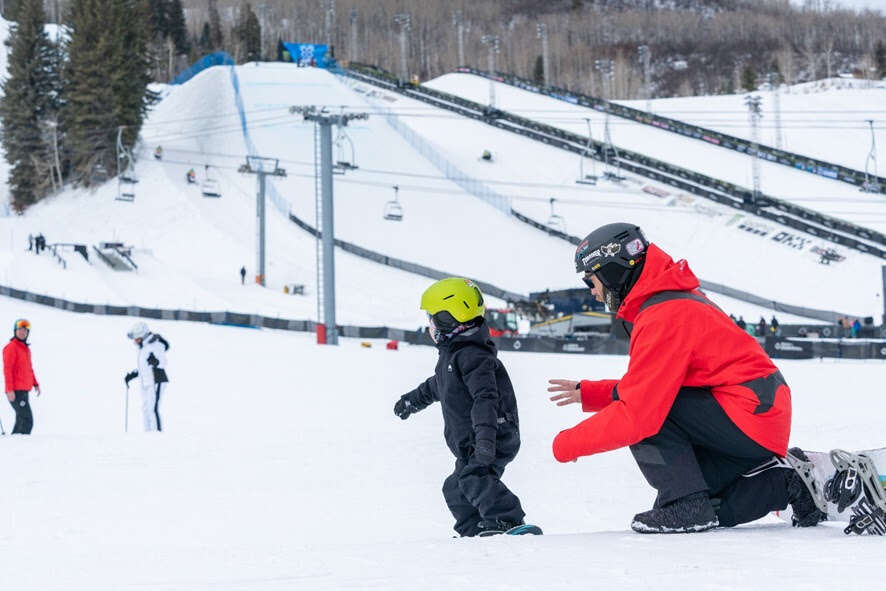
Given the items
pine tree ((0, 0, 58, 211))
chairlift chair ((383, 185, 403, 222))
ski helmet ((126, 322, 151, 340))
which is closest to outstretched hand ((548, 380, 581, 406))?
ski helmet ((126, 322, 151, 340))

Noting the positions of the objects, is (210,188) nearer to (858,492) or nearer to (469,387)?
(469,387)

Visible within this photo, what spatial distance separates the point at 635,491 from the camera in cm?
735

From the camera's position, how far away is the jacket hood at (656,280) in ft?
12.0

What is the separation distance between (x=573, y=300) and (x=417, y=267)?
404 inches

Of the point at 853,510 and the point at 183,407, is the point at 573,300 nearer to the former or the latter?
the point at 183,407

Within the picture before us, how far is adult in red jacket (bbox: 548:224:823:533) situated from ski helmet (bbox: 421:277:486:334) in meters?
0.88

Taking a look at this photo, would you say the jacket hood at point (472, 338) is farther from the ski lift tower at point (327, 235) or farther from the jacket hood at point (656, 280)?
the ski lift tower at point (327, 235)

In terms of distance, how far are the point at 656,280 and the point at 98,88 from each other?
57088mm

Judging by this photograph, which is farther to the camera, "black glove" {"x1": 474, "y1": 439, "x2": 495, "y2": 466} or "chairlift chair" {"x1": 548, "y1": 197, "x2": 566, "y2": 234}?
"chairlift chair" {"x1": 548, "y1": 197, "x2": 566, "y2": 234}

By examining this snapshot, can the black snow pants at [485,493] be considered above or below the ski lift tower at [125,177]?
below

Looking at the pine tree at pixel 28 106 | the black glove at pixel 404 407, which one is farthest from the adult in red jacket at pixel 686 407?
the pine tree at pixel 28 106

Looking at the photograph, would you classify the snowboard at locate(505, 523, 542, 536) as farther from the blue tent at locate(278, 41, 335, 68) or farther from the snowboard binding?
the blue tent at locate(278, 41, 335, 68)

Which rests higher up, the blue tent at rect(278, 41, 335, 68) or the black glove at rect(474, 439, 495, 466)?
the blue tent at rect(278, 41, 335, 68)

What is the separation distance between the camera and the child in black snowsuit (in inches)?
176
